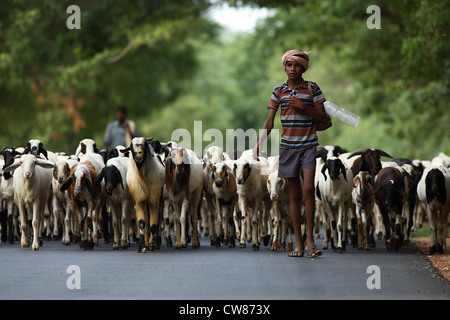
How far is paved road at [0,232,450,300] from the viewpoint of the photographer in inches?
457

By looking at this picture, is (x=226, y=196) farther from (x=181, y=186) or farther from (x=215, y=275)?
(x=215, y=275)

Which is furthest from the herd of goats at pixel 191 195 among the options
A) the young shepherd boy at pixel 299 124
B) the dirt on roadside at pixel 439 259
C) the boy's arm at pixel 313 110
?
the boy's arm at pixel 313 110

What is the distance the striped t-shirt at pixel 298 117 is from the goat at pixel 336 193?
2.94m

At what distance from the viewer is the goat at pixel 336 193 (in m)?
18.4

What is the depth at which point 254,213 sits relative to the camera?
1944 centimetres

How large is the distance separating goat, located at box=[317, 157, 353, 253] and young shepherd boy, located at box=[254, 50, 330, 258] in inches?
111

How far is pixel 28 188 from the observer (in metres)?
19.4

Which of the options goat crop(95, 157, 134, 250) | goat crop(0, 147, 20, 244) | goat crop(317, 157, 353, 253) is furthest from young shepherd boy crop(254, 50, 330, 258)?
goat crop(0, 147, 20, 244)

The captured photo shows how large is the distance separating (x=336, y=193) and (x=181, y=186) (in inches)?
118

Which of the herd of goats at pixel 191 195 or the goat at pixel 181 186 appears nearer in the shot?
the herd of goats at pixel 191 195

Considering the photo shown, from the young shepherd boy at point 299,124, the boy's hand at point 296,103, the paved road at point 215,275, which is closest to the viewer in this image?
the paved road at point 215,275

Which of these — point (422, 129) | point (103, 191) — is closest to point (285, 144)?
point (103, 191)

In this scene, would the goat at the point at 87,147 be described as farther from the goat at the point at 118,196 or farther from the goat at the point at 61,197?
the goat at the point at 118,196

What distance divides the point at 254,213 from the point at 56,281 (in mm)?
7020
